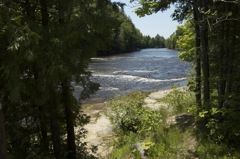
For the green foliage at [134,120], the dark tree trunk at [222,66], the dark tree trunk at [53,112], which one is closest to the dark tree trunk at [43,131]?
the dark tree trunk at [53,112]

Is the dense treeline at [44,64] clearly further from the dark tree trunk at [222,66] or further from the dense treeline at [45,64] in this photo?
the dark tree trunk at [222,66]

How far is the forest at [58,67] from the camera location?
5.25m

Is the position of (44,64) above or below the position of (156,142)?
above

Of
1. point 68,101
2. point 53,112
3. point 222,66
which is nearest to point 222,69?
point 222,66

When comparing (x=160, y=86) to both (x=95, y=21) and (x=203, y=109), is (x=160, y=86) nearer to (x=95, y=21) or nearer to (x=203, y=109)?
(x=203, y=109)

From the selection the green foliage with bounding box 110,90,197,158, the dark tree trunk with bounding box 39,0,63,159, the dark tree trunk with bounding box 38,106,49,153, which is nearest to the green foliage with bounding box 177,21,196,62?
the green foliage with bounding box 110,90,197,158

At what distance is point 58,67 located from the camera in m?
5.27

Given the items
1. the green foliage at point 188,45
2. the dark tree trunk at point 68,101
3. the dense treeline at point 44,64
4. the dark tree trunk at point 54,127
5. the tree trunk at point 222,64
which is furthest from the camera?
the green foliage at point 188,45

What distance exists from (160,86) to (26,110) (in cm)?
2027

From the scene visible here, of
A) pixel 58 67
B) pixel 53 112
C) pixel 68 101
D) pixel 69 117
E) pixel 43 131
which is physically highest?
pixel 58 67

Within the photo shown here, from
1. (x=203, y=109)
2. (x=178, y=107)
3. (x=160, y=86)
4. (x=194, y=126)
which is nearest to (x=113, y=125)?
(x=178, y=107)

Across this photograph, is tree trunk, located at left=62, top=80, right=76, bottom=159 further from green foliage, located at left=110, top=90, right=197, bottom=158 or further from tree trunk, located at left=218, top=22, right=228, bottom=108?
tree trunk, located at left=218, top=22, right=228, bottom=108

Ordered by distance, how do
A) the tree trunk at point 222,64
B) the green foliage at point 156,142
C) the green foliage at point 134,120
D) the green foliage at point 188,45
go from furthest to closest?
the green foliage at point 188,45 < the green foliage at point 134,120 < the tree trunk at point 222,64 < the green foliage at point 156,142

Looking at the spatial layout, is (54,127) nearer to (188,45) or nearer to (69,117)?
(69,117)
